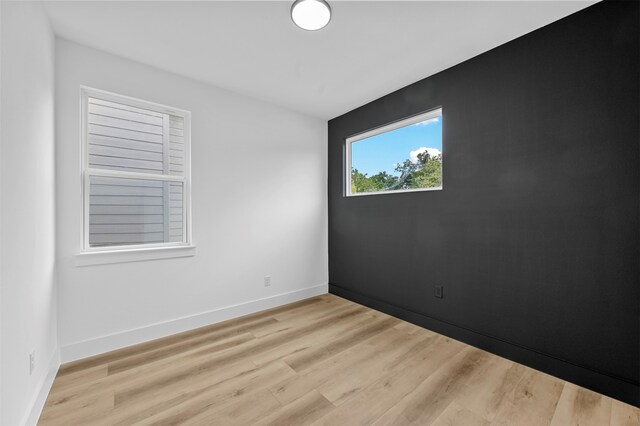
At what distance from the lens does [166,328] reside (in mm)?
2607

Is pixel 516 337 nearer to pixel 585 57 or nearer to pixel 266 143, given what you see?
pixel 585 57

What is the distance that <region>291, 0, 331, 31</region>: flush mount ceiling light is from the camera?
5.86ft

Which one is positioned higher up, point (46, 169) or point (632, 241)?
point (46, 169)

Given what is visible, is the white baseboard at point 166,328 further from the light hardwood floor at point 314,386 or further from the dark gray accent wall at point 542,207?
the dark gray accent wall at point 542,207

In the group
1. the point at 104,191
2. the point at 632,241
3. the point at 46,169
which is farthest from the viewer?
the point at 104,191

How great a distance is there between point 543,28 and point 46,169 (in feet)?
12.2

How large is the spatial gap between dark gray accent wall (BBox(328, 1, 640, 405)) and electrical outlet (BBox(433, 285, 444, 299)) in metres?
0.06

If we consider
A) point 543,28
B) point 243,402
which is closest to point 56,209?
point 243,402

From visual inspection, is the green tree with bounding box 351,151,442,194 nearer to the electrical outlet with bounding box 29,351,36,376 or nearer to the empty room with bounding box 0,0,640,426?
the empty room with bounding box 0,0,640,426

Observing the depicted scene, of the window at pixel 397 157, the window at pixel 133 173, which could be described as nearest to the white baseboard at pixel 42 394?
the window at pixel 133 173

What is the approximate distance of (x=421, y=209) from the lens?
286 centimetres

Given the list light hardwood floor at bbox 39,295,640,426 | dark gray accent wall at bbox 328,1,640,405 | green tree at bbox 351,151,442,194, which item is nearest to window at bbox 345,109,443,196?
green tree at bbox 351,151,442,194

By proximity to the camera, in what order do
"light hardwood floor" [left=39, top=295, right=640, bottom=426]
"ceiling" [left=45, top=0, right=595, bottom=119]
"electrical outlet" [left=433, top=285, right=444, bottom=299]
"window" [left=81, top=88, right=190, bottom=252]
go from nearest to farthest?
1. "light hardwood floor" [left=39, top=295, right=640, bottom=426]
2. "ceiling" [left=45, top=0, right=595, bottom=119]
3. "window" [left=81, top=88, right=190, bottom=252]
4. "electrical outlet" [left=433, top=285, right=444, bottom=299]

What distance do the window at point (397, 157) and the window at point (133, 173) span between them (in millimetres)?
2084
